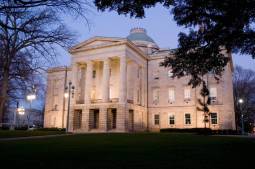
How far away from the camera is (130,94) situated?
156 ft

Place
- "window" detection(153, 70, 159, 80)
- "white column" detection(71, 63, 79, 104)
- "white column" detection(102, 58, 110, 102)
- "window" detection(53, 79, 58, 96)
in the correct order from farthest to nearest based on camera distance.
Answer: "window" detection(53, 79, 58, 96)
"window" detection(153, 70, 159, 80)
"white column" detection(71, 63, 79, 104)
"white column" detection(102, 58, 110, 102)

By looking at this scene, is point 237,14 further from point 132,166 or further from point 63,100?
point 63,100

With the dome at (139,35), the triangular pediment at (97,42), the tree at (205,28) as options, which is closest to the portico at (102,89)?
the triangular pediment at (97,42)

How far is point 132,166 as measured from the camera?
7090 mm

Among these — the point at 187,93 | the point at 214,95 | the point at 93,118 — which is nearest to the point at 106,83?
the point at 93,118

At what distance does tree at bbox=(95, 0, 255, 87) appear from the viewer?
10531 millimetres

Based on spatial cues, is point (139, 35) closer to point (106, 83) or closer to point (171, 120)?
point (106, 83)

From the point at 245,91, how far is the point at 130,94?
26831 millimetres

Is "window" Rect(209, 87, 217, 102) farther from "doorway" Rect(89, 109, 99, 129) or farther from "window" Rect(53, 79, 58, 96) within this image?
"window" Rect(53, 79, 58, 96)

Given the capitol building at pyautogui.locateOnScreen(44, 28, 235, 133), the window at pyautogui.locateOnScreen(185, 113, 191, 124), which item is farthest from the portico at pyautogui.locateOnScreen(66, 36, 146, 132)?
the window at pyautogui.locateOnScreen(185, 113, 191, 124)

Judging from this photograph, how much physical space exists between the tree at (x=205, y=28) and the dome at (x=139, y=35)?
45.4 metres

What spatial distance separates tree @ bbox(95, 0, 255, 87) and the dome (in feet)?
149

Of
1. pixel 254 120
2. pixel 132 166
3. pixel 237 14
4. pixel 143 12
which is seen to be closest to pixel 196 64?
pixel 237 14

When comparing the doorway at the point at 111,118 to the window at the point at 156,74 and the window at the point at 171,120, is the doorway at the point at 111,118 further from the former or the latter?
the window at the point at 156,74
